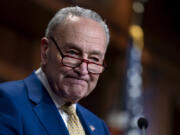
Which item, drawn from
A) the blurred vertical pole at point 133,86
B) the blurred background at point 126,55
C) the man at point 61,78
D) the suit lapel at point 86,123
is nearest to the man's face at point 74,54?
the man at point 61,78

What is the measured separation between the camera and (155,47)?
26.6ft

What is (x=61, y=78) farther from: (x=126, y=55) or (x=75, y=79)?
(x=126, y=55)

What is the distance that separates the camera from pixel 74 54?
2010mm

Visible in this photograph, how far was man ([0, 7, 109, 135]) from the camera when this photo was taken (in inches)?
74.0

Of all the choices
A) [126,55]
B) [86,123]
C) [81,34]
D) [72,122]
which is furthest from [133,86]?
[81,34]

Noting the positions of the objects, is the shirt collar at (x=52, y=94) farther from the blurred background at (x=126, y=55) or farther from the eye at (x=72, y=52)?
the blurred background at (x=126, y=55)

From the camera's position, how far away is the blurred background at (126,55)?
6.22m

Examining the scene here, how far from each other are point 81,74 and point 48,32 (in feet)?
1.15

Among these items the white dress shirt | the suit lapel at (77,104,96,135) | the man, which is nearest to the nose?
the man

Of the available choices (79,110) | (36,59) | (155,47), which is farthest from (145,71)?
(79,110)

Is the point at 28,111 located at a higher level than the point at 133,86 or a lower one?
higher

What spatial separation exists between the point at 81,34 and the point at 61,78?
0.85 ft

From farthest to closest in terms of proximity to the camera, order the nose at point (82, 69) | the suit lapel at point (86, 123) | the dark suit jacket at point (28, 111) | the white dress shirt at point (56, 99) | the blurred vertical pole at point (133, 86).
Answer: the blurred vertical pole at point (133, 86) → the suit lapel at point (86, 123) → the white dress shirt at point (56, 99) → the nose at point (82, 69) → the dark suit jacket at point (28, 111)

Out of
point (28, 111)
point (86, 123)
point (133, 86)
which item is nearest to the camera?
point (28, 111)
